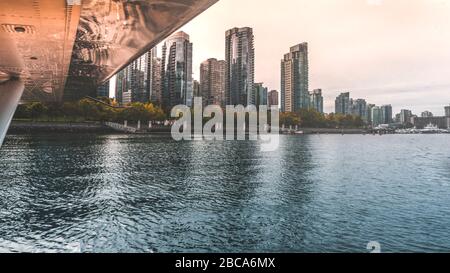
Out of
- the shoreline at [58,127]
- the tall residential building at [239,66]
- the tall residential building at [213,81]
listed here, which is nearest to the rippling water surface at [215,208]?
the shoreline at [58,127]

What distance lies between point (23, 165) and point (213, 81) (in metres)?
126


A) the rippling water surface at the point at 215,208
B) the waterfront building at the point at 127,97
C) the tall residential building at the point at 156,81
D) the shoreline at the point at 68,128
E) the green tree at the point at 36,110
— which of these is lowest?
the rippling water surface at the point at 215,208

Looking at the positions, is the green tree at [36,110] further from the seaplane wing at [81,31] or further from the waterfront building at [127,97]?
the seaplane wing at [81,31]

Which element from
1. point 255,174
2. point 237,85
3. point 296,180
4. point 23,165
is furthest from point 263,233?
point 237,85

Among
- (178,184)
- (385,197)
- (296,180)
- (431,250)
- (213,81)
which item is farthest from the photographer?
(213,81)

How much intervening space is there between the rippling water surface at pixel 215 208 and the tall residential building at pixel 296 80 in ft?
383

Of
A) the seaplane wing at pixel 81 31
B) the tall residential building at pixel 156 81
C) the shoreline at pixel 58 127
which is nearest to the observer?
the seaplane wing at pixel 81 31

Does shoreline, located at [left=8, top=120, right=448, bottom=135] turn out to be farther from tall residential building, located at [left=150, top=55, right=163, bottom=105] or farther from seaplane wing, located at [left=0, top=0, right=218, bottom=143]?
seaplane wing, located at [left=0, top=0, right=218, bottom=143]

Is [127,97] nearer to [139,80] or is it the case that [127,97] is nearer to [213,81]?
[139,80]

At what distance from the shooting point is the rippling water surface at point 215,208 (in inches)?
567

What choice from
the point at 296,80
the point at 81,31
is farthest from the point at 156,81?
the point at 81,31

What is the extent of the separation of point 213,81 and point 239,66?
14.8 metres

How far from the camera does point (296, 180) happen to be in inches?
1187
